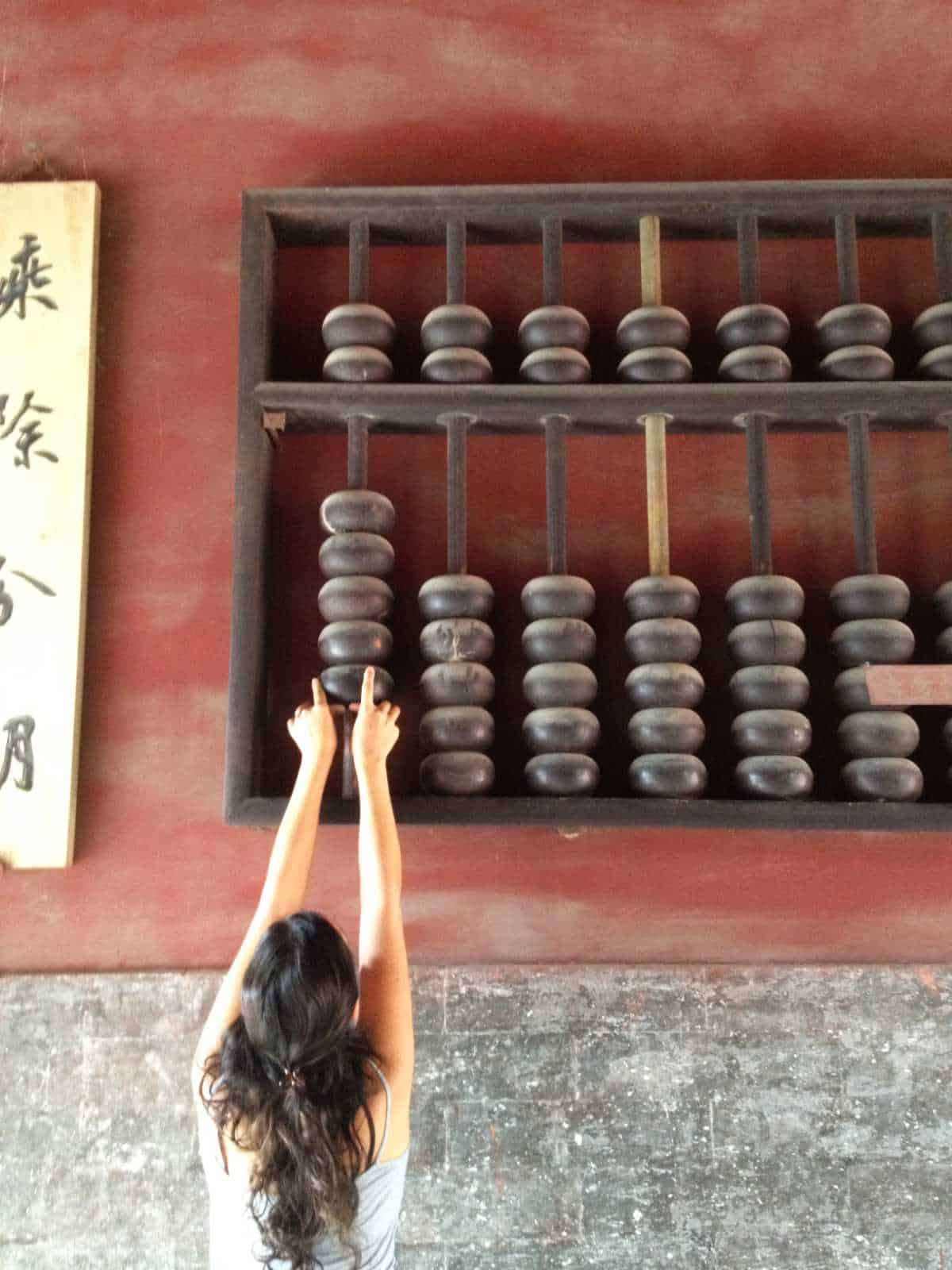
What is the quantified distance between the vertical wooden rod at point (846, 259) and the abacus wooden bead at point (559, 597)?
76 centimetres

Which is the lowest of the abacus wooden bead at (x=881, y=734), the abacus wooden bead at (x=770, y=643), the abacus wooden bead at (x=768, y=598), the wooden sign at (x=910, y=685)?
the abacus wooden bead at (x=881, y=734)

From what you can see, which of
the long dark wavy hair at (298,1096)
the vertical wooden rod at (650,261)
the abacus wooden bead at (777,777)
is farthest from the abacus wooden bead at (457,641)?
the vertical wooden rod at (650,261)

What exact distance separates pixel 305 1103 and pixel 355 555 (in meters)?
0.89

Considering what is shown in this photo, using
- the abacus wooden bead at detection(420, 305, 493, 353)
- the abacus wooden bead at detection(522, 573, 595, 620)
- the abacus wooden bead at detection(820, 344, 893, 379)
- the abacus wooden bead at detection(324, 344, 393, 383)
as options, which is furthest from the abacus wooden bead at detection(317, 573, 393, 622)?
the abacus wooden bead at detection(820, 344, 893, 379)

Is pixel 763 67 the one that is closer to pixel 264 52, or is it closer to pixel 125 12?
pixel 264 52

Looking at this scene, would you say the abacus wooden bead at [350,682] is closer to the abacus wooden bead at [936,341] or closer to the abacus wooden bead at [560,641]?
the abacus wooden bead at [560,641]

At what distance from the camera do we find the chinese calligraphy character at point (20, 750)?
69.5 inches

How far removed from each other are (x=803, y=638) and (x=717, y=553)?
0.28 m

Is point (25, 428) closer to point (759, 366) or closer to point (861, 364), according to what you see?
point (759, 366)

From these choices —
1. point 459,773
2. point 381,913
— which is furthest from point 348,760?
point 381,913

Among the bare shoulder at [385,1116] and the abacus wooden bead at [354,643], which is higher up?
the abacus wooden bead at [354,643]

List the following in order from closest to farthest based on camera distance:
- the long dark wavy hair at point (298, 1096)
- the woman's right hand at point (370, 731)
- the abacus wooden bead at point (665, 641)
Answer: the long dark wavy hair at point (298, 1096) → the woman's right hand at point (370, 731) → the abacus wooden bead at point (665, 641)

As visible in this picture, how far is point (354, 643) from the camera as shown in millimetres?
1642

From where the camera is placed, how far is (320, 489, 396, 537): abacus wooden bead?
170cm
